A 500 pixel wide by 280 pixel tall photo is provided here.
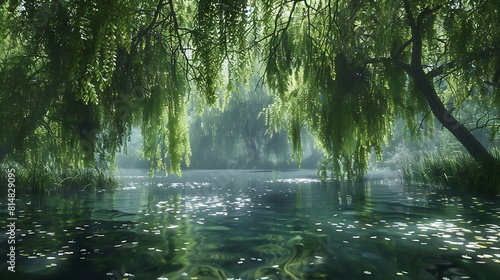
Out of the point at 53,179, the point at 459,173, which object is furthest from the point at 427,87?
the point at 53,179

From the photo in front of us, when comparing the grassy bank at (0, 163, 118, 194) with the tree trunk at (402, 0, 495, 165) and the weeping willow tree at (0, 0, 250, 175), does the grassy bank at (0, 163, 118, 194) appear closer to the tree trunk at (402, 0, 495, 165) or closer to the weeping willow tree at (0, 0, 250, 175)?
the weeping willow tree at (0, 0, 250, 175)

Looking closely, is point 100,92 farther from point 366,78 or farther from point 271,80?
point 366,78

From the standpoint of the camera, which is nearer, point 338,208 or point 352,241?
point 352,241

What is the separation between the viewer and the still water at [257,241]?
3.71 m

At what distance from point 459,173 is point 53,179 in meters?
9.64

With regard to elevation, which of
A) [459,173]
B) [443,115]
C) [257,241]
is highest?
[443,115]

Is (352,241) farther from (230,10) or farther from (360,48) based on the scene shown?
(360,48)

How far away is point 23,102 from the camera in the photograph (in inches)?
325

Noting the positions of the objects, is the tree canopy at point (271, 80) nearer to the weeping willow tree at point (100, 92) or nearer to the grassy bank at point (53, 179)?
the weeping willow tree at point (100, 92)

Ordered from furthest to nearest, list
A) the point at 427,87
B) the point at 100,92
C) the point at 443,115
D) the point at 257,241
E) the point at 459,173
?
the point at 459,173
the point at 443,115
the point at 427,87
the point at 100,92
the point at 257,241

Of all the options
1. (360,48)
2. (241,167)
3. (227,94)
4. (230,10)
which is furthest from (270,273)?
(241,167)

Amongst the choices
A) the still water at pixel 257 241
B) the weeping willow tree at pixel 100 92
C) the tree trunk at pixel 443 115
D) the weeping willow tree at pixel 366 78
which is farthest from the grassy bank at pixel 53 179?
the tree trunk at pixel 443 115

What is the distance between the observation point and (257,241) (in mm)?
4938

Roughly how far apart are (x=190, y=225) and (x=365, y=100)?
15.0ft
